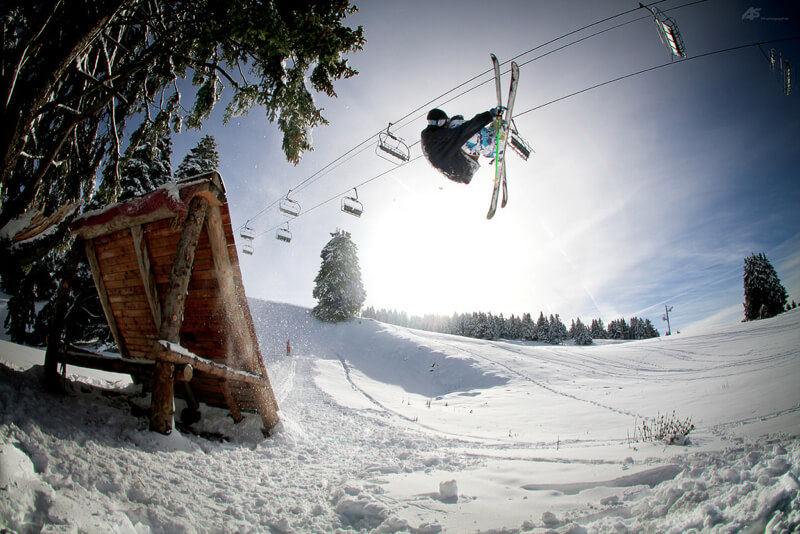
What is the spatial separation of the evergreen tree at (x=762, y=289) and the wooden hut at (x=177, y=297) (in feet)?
214

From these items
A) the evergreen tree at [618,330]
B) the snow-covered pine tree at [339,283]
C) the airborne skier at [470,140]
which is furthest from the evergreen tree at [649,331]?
the airborne skier at [470,140]

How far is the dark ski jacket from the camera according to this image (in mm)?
4758

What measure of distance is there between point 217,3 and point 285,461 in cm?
613

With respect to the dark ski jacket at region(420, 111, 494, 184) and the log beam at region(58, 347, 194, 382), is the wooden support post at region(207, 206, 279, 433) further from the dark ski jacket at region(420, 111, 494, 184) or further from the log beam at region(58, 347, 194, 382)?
the dark ski jacket at region(420, 111, 494, 184)

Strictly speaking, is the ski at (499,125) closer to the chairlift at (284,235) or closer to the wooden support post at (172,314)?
the wooden support post at (172,314)

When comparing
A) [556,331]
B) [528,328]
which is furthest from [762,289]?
[528,328]

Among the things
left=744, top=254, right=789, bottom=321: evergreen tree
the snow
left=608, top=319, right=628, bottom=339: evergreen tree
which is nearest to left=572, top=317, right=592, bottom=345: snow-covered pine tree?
left=744, top=254, right=789, bottom=321: evergreen tree

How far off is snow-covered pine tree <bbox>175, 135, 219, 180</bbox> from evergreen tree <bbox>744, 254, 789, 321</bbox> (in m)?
67.5

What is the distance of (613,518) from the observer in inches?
84.7

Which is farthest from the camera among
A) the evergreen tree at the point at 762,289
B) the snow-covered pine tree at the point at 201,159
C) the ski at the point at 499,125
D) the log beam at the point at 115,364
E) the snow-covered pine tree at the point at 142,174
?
the evergreen tree at the point at 762,289

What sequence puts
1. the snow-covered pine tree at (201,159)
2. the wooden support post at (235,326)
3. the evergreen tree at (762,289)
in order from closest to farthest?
1. the wooden support post at (235,326)
2. the snow-covered pine tree at (201,159)
3. the evergreen tree at (762,289)

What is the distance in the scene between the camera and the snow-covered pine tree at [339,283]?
29.2 meters

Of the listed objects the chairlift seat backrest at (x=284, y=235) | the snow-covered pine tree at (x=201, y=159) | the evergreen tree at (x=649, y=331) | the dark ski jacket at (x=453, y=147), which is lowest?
the evergreen tree at (x=649, y=331)

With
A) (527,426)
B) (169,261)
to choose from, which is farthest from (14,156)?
(527,426)
